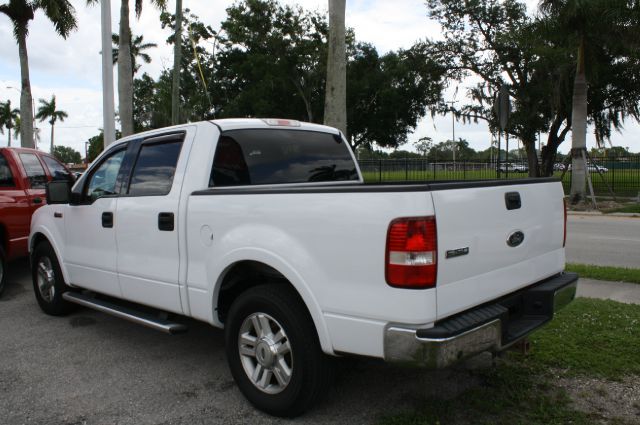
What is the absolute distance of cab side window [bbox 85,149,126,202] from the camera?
4.87 m

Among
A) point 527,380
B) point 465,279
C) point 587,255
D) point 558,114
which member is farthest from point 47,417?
point 558,114

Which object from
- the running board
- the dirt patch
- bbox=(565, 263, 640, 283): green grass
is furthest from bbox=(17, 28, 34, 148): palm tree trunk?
the dirt patch

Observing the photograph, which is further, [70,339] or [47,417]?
[70,339]

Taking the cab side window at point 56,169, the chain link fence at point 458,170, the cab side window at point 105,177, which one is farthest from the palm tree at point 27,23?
the cab side window at point 105,177

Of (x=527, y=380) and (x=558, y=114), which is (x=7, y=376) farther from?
(x=558, y=114)

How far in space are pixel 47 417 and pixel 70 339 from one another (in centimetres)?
169

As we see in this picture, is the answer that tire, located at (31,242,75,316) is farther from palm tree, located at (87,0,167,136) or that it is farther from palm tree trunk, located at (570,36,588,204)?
palm tree trunk, located at (570,36,588,204)

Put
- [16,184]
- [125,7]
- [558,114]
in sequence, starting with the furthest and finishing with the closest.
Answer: [558,114]
[125,7]
[16,184]

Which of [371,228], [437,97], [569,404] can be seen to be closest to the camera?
[371,228]

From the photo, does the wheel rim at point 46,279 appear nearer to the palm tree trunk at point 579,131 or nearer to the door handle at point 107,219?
the door handle at point 107,219

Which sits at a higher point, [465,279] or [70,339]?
[465,279]

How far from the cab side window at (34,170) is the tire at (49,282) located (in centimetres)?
204

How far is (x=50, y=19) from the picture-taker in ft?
79.7

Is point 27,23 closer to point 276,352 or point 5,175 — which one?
point 5,175
